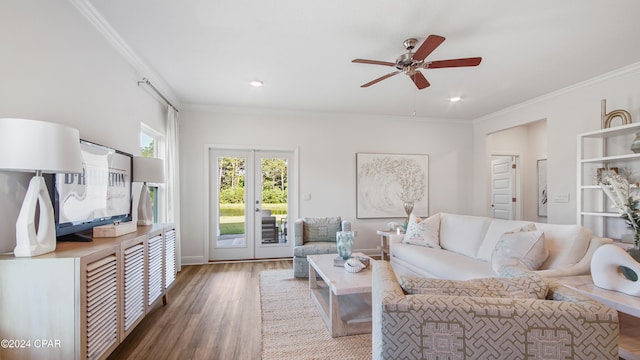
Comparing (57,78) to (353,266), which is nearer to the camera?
(57,78)

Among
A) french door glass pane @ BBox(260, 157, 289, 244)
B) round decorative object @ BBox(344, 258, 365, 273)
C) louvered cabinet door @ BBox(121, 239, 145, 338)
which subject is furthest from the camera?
french door glass pane @ BBox(260, 157, 289, 244)

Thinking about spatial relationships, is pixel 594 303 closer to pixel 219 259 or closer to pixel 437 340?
pixel 437 340

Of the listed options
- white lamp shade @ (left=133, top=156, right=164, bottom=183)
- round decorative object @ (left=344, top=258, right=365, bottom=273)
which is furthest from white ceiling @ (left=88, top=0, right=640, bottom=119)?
round decorative object @ (left=344, top=258, right=365, bottom=273)

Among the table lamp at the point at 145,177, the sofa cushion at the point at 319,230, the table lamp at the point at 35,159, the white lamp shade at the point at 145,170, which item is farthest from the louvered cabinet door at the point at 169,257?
the sofa cushion at the point at 319,230

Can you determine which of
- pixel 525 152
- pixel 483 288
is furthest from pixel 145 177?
pixel 525 152

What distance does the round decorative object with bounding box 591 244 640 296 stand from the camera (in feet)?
6.13

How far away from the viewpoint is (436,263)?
3025mm

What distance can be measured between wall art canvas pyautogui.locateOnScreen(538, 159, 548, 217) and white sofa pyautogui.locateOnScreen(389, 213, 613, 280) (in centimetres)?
Answer: 317

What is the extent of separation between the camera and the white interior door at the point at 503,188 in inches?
231

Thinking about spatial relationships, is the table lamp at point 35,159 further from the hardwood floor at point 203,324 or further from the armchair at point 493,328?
the armchair at point 493,328

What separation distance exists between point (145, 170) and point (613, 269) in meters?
3.91

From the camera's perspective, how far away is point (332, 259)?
316 cm

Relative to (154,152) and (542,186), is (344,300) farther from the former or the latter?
(542,186)

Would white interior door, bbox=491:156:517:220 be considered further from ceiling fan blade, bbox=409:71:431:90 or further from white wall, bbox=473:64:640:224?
ceiling fan blade, bbox=409:71:431:90
